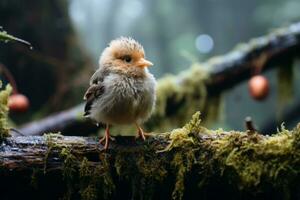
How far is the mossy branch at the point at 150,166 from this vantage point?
2.41 m

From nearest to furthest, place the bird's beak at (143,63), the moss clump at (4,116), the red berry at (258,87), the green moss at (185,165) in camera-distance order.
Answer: the green moss at (185,165) < the moss clump at (4,116) < the bird's beak at (143,63) < the red berry at (258,87)

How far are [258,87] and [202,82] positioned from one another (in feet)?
2.21

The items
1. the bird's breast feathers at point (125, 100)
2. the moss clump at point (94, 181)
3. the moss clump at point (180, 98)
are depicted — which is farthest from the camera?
the moss clump at point (180, 98)

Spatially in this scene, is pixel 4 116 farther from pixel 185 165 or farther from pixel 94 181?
pixel 185 165

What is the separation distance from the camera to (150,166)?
2.55m

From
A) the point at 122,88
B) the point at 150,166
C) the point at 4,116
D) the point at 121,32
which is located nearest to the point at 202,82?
the point at 122,88

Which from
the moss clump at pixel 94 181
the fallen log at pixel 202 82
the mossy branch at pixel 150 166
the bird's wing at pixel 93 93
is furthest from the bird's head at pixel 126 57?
the fallen log at pixel 202 82

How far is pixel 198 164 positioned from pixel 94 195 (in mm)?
544

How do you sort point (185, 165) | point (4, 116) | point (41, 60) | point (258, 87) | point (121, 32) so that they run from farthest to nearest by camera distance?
point (121, 32)
point (41, 60)
point (258, 87)
point (4, 116)
point (185, 165)

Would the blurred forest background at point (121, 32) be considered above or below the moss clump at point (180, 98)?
above

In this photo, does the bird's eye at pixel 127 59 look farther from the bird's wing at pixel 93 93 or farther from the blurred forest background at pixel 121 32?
the blurred forest background at pixel 121 32

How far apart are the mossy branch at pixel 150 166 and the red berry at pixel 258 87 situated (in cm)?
288

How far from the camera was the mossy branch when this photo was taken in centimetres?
241

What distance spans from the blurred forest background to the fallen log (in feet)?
1.08
